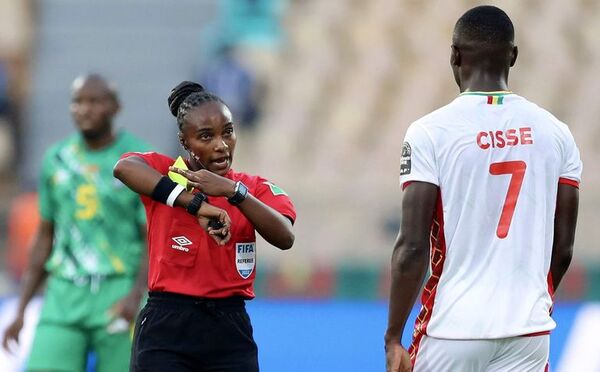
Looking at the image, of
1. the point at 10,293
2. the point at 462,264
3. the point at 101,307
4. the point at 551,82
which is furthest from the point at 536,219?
the point at 551,82

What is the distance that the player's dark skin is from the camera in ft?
16.0

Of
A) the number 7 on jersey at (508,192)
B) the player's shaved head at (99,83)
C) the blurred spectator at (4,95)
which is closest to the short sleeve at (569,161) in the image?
the number 7 on jersey at (508,192)

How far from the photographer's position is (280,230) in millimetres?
5023

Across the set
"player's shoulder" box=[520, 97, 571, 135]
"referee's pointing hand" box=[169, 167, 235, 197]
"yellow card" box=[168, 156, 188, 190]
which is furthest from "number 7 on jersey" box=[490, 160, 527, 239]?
"yellow card" box=[168, 156, 188, 190]

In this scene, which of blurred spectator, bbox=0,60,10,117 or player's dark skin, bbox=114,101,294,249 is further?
blurred spectator, bbox=0,60,10,117

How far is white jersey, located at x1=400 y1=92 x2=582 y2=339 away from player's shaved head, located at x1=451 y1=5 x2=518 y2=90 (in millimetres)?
100

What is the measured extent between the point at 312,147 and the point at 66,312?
30.5 feet

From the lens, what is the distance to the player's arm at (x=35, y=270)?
277 inches

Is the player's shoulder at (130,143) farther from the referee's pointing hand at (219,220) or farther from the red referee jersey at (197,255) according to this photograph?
the referee's pointing hand at (219,220)

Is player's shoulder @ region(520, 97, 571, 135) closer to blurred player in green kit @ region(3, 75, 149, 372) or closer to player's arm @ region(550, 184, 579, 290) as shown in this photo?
player's arm @ region(550, 184, 579, 290)

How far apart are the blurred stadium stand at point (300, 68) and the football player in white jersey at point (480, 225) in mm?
10411

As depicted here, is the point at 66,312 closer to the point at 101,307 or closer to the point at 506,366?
the point at 101,307

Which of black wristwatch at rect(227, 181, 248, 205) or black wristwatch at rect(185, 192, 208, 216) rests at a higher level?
black wristwatch at rect(227, 181, 248, 205)

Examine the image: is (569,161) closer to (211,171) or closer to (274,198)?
(274,198)
